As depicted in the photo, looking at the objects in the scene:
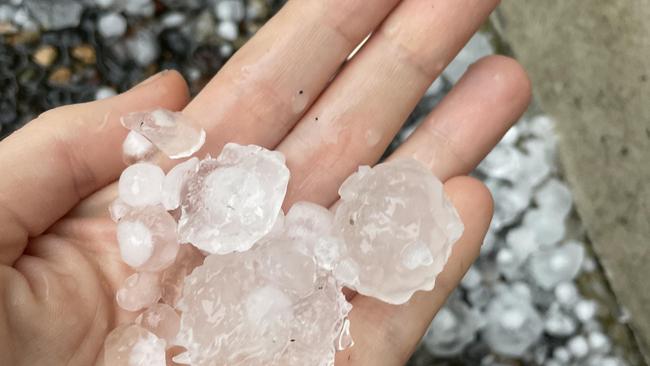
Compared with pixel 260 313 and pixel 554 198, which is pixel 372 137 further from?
Result: pixel 554 198

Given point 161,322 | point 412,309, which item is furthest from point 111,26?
point 412,309

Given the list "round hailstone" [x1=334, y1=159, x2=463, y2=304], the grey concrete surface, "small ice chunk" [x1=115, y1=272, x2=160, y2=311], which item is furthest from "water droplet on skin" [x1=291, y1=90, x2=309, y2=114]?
the grey concrete surface

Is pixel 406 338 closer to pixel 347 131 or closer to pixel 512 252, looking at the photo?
pixel 347 131

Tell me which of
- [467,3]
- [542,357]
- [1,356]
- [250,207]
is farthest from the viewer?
[542,357]

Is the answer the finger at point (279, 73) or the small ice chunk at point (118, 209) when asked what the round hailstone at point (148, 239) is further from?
the finger at point (279, 73)

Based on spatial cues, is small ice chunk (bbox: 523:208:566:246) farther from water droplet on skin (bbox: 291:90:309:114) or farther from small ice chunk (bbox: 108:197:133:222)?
small ice chunk (bbox: 108:197:133:222)

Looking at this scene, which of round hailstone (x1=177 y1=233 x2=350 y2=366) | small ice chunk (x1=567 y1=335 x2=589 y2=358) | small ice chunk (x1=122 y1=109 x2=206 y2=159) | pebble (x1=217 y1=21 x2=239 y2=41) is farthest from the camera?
pebble (x1=217 y1=21 x2=239 y2=41)

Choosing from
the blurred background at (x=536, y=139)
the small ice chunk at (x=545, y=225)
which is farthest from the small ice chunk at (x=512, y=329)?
the small ice chunk at (x=545, y=225)

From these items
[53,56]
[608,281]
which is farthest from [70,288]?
[608,281]
